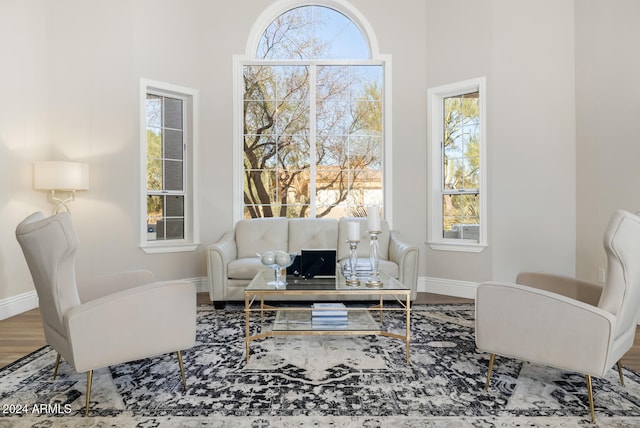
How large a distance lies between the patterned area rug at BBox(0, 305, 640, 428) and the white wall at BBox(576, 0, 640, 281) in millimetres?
1781

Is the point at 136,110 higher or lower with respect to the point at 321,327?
higher

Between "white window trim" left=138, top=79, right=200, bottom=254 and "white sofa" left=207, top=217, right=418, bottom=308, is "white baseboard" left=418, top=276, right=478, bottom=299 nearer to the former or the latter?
"white sofa" left=207, top=217, right=418, bottom=308

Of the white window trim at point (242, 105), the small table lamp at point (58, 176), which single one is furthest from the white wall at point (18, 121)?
the white window trim at point (242, 105)

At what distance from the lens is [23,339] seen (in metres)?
2.95

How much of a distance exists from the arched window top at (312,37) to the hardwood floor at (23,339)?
146 inches

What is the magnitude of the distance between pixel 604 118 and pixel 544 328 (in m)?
2.70

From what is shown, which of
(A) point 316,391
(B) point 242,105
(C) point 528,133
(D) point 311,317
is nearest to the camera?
(A) point 316,391

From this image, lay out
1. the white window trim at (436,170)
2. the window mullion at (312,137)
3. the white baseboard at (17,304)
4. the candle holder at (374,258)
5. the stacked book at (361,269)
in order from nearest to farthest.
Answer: the candle holder at (374,258), the stacked book at (361,269), the white baseboard at (17,304), the white window trim at (436,170), the window mullion at (312,137)

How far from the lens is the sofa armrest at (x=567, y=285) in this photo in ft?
7.61

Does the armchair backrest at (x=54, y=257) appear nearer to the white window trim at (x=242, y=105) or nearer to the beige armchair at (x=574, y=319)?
the beige armchair at (x=574, y=319)

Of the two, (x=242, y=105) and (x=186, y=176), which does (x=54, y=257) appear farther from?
(x=242, y=105)

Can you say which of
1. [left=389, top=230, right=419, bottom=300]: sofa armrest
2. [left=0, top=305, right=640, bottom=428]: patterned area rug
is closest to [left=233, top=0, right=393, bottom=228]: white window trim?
[left=389, top=230, right=419, bottom=300]: sofa armrest

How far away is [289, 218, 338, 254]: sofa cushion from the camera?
4.41 metres

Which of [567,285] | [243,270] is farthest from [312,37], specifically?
[567,285]
